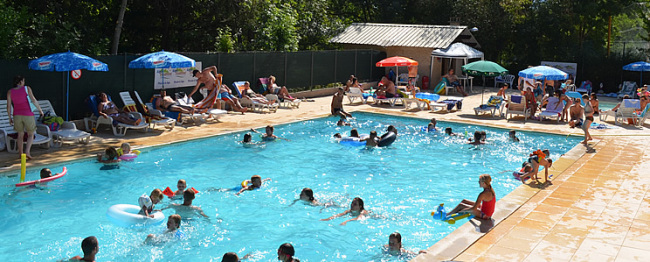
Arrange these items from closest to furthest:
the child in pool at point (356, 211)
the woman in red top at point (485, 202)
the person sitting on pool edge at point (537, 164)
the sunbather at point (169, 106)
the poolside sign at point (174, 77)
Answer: the woman in red top at point (485, 202) → the child in pool at point (356, 211) → the person sitting on pool edge at point (537, 164) → the sunbather at point (169, 106) → the poolside sign at point (174, 77)

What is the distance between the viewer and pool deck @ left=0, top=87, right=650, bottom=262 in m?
8.09

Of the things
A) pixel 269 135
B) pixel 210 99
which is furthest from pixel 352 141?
pixel 210 99

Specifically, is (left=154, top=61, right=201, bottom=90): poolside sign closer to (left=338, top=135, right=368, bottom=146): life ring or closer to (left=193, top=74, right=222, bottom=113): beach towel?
(left=193, top=74, right=222, bottom=113): beach towel

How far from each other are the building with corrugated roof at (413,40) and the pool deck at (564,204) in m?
11.3

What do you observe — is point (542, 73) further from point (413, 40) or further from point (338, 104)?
point (413, 40)

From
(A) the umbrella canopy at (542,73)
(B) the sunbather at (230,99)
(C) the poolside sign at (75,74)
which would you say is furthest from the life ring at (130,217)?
(A) the umbrella canopy at (542,73)

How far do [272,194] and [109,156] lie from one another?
3.76 m

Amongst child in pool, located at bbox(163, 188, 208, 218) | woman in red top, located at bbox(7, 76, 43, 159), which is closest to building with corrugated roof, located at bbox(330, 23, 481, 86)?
woman in red top, located at bbox(7, 76, 43, 159)

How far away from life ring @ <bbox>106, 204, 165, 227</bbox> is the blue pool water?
0.12m

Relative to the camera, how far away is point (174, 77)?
773 inches

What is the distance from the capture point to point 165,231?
30.0 feet

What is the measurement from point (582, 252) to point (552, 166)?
5.63 m

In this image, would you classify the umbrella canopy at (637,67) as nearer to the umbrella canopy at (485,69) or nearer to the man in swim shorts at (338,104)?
the umbrella canopy at (485,69)

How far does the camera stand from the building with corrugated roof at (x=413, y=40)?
96.2 feet
